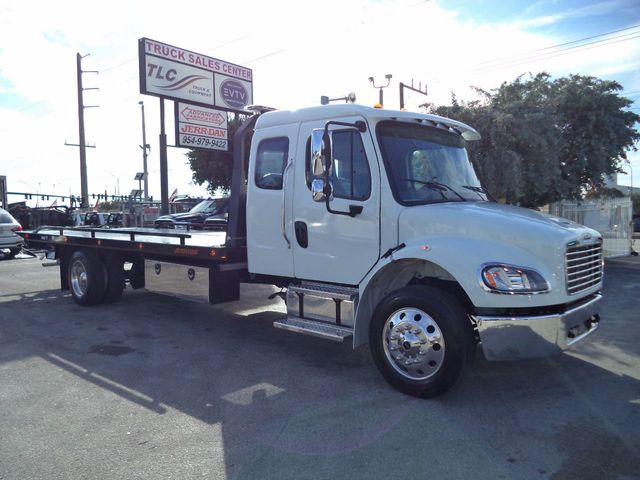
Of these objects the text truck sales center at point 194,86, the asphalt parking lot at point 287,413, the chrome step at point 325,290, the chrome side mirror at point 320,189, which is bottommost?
the asphalt parking lot at point 287,413

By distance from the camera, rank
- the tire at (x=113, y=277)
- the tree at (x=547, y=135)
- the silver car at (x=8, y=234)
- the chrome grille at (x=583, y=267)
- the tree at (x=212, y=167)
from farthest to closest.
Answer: the tree at (x=212, y=167) → the silver car at (x=8, y=234) → the tree at (x=547, y=135) → the tire at (x=113, y=277) → the chrome grille at (x=583, y=267)

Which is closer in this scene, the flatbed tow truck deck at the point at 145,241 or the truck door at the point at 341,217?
the truck door at the point at 341,217

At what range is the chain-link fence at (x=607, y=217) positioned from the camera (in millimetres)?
15445

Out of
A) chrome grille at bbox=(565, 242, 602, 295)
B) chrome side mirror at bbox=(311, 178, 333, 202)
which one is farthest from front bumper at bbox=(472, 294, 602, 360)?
chrome side mirror at bbox=(311, 178, 333, 202)

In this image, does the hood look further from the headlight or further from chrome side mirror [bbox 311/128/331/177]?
chrome side mirror [bbox 311/128/331/177]

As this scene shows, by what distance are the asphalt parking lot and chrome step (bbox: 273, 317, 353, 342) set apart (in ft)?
1.45

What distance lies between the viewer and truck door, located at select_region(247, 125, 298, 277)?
5.60m

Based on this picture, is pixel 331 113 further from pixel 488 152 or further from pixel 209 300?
pixel 488 152

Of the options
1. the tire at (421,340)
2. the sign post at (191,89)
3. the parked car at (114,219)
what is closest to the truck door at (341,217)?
the tire at (421,340)

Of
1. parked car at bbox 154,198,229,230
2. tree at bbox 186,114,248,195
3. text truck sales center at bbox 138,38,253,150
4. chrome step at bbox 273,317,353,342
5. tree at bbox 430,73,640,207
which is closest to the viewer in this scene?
chrome step at bbox 273,317,353,342

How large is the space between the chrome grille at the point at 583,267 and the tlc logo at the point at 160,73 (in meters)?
16.9

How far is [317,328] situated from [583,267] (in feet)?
8.14

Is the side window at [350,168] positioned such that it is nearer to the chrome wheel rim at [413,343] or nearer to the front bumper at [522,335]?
the chrome wheel rim at [413,343]

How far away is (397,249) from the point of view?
4.58 meters
